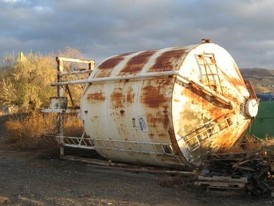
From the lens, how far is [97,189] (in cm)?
1129

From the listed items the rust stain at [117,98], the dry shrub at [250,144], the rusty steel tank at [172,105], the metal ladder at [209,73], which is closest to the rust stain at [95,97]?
the rusty steel tank at [172,105]

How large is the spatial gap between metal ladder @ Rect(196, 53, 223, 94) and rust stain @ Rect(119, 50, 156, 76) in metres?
1.50

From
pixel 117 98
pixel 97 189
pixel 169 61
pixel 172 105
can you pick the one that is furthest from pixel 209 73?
pixel 97 189

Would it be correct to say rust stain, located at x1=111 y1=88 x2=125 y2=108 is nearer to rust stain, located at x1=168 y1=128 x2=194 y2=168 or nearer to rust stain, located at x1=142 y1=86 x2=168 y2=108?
rust stain, located at x1=142 y1=86 x2=168 y2=108

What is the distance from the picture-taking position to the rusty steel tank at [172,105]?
11.7 metres

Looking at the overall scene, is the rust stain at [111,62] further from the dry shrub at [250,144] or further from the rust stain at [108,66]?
the dry shrub at [250,144]

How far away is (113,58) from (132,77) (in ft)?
6.61

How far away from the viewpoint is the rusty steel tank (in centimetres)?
1168

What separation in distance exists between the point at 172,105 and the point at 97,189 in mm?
2598

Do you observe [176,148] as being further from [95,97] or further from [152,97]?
[95,97]

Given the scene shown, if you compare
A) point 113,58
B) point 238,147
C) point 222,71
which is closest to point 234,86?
point 222,71

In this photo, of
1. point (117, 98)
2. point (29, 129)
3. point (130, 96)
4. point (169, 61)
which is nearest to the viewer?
point (169, 61)

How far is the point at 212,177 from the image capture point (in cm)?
1052

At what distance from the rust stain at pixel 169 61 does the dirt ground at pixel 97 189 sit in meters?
2.69
